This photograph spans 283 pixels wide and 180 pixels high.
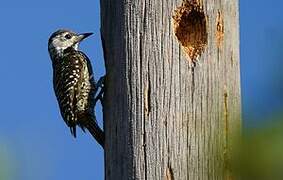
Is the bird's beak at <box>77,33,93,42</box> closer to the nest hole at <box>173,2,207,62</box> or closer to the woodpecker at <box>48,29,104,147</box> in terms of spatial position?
the woodpecker at <box>48,29,104,147</box>

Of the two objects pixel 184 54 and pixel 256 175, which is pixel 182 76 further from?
pixel 256 175

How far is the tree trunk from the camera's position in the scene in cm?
289

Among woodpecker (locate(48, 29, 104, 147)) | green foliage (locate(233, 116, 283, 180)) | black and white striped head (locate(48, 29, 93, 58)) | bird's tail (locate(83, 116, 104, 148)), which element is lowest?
bird's tail (locate(83, 116, 104, 148))

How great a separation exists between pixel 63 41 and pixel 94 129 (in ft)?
7.12

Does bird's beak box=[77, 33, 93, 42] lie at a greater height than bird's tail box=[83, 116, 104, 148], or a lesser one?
greater

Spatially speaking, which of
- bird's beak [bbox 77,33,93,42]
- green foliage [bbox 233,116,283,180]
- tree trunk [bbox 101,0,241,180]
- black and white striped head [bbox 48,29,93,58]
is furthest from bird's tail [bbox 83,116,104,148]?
green foliage [bbox 233,116,283,180]

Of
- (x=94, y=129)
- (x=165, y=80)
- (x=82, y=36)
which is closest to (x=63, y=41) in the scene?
(x=82, y=36)

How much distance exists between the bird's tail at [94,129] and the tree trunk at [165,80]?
0.64 metres

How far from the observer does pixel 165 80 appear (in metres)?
2.98

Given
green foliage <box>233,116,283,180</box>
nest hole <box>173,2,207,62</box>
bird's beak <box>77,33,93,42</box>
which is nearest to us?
green foliage <box>233,116,283,180</box>

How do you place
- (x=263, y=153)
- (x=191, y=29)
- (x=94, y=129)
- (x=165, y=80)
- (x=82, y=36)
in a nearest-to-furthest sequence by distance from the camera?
(x=263, y=153), (x=165, y=80), (x=191, y=29), (x=94, y=129), (x=82, y=36)

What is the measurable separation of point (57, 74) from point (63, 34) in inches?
38.4

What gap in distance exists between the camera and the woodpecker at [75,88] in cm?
509

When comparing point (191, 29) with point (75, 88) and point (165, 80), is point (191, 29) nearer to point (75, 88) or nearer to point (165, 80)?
point (165, 80)
